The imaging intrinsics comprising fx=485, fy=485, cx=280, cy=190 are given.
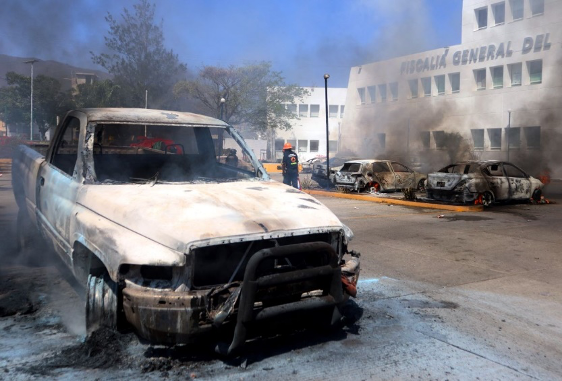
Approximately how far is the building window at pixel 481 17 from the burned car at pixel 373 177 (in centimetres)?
1758

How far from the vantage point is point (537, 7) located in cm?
2511

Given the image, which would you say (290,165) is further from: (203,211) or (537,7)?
(537,7)

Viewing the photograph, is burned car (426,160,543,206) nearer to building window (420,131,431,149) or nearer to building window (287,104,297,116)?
building window (420,131,431,149)

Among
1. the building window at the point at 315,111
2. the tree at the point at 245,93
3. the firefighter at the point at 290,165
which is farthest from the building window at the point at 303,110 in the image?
the firefighter at the point at 290,165

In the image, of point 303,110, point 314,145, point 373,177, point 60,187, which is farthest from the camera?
point 303,110

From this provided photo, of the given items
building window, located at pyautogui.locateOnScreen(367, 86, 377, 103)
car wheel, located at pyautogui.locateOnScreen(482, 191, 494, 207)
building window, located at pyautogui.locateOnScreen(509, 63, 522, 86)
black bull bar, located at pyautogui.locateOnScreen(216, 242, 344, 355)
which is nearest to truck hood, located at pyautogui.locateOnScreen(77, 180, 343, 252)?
black bull bar, located at pyautogui.locateOnScreen(216, 242, 344, 355)

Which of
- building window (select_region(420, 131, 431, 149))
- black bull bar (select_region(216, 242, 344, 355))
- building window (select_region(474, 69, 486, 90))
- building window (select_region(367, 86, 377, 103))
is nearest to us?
black bull bar (select_region(216, 242, 344, 355))

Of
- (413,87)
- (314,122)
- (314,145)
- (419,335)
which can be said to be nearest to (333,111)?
(314,122)

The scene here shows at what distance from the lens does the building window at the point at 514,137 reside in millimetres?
26875

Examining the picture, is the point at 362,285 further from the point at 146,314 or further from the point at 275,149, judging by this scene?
the point at 275,149

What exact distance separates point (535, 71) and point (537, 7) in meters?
3.26

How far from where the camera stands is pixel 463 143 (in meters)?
27.4

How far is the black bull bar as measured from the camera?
2.72m

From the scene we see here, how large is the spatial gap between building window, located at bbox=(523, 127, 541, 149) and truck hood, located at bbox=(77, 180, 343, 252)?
25.7m
